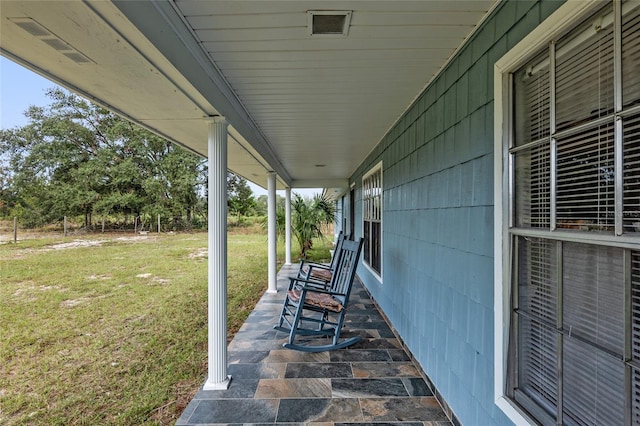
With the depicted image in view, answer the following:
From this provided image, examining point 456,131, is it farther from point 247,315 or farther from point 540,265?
point 247,315

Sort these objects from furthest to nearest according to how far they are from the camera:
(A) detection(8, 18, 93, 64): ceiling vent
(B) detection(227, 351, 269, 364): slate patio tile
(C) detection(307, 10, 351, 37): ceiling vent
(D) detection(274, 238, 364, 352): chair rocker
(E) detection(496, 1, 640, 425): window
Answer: (D) detection(274, 238, 364, 352): chair rocker
(B) detection(227, 351, 269, 364): slate patio tile
(C) detection(307, 10, 351, 37): ceiling vent
(A) detection(8, 18, 93, 64): ceiling vent
(E) detection(496, 1, 640, 425): window

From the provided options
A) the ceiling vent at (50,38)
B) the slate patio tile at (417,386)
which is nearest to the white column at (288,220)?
the slate patio tile at (417,386)

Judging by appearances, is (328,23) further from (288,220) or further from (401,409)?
(288,220)

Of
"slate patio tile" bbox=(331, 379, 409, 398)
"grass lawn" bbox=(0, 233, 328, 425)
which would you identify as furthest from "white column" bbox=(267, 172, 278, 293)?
"slate patio tile" bbox=(331, 379, 409, 398)

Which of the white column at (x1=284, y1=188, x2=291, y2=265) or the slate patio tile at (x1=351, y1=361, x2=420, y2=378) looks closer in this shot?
the slate patio tile at (x1=351, y1=361, x2=420, y2=378)

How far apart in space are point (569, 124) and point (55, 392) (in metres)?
3.89

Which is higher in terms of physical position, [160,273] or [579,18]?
[579,18]

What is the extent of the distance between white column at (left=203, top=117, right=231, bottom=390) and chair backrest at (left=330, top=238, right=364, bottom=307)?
4.47 feet

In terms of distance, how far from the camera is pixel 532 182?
1310mm

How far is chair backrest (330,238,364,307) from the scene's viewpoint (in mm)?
3351

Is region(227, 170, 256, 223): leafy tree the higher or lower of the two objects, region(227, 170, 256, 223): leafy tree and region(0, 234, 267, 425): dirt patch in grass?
the higher

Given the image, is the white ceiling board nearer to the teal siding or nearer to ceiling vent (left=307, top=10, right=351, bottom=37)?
ceiling vent (left=307, top=10, right=351, bottom=37)

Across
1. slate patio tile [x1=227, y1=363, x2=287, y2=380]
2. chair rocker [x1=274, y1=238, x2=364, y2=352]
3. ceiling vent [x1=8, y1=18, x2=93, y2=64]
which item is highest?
ceiling vent [x1=8, y1=18, x2=93, y2=64]

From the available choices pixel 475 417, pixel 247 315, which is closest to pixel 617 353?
pixel 475 417
